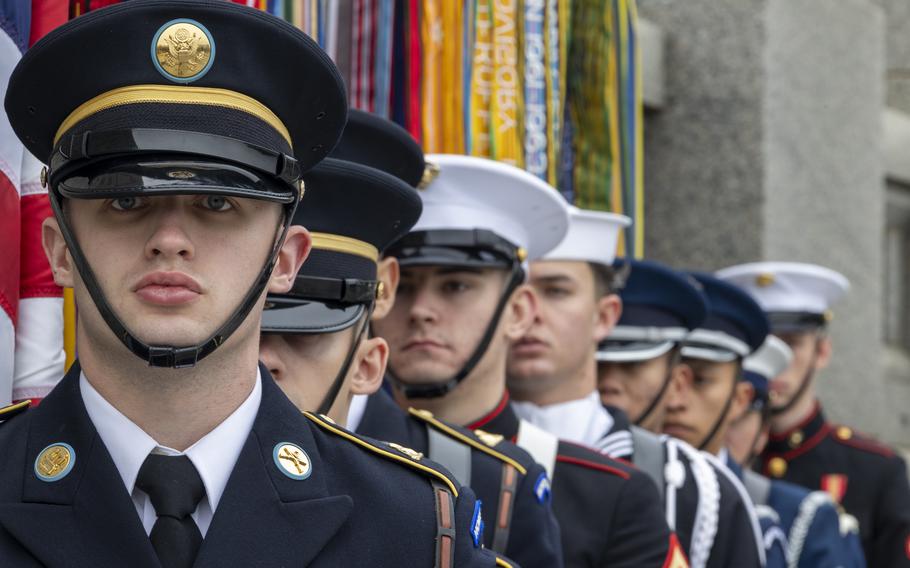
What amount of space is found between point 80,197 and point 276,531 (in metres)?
0.57

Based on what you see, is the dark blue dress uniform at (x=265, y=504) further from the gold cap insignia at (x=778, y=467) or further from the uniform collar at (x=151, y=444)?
the gold cap insignia at (x=778, y=467)

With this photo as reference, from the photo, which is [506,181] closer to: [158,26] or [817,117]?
[158,26]

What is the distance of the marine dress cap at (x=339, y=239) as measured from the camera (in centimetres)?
291

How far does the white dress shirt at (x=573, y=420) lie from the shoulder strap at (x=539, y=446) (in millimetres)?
525

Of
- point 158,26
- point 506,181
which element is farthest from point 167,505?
point 506,181

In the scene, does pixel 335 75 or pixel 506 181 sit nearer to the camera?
pixel 335 75

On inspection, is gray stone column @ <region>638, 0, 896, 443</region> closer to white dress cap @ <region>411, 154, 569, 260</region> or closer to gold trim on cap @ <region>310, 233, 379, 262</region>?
white dress cap @ <region>411, 154, 569, 260</region>

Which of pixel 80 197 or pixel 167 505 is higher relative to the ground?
pixel 80 197

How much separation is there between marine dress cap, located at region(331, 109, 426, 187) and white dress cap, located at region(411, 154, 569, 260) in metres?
0.27

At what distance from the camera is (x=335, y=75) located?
2324 mm

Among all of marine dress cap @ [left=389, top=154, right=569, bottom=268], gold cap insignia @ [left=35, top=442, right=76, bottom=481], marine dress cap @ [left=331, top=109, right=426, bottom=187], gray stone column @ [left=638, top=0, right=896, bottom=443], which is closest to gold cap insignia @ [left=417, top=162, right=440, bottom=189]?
marine dress cap @ [left=389, top=154, right=569, bottom=268]

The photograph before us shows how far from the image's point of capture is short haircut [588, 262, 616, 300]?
4.69 metres

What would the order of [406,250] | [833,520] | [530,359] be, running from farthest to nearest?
1. [833,520]
2. [530,359]
3. [406,250]

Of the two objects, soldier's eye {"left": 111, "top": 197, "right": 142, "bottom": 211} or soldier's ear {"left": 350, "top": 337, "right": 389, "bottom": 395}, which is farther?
soldier's ear {"left": 350, "top": 337, "right": 389, "bottom": 395}
